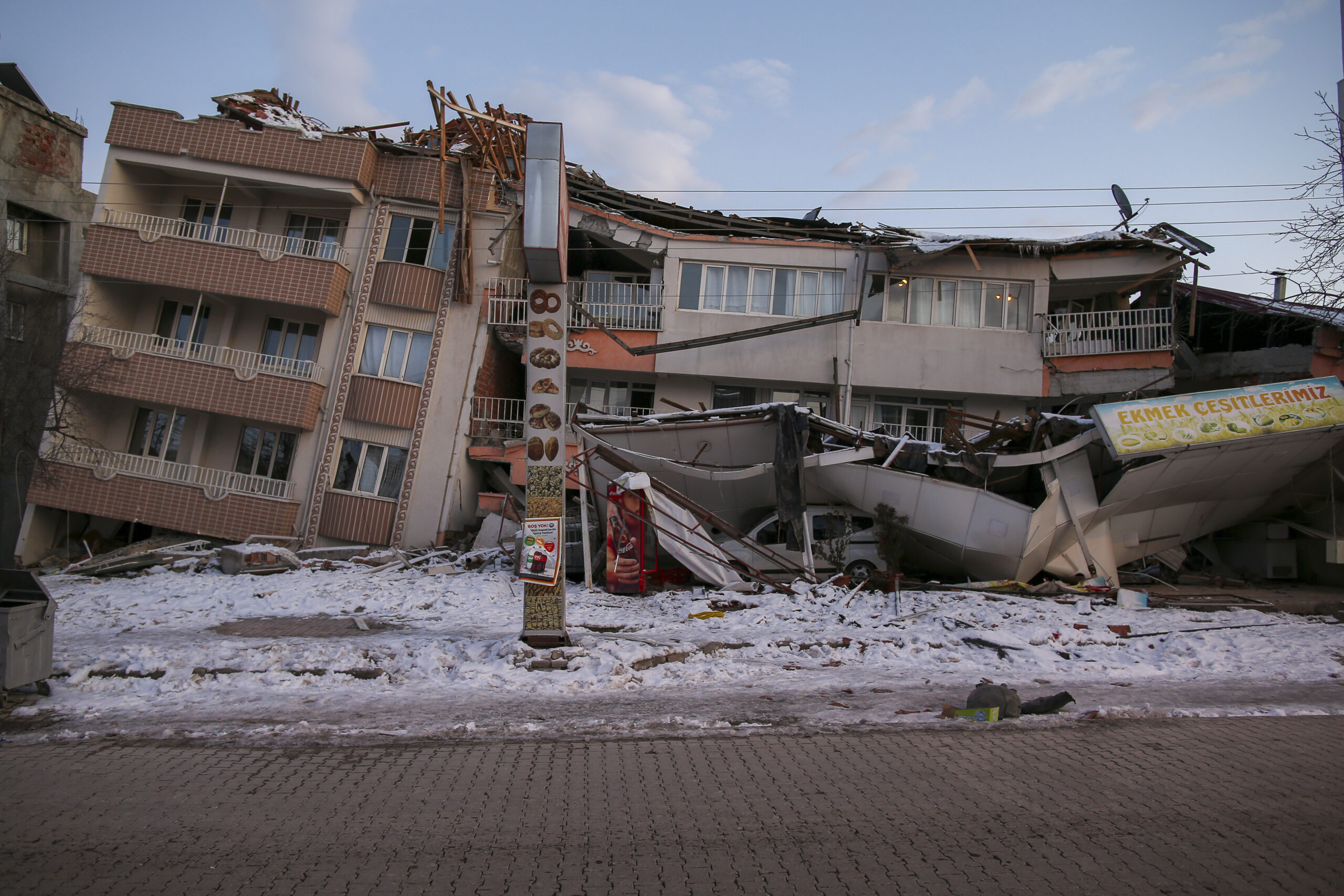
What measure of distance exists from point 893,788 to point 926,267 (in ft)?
60.3

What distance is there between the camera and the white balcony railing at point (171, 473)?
18.4m

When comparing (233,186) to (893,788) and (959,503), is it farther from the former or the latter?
(893,788)

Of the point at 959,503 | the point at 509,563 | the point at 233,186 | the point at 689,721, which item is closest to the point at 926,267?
the point at 959,503

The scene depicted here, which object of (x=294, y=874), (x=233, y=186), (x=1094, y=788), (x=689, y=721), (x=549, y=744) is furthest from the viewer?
(x=233, y=186)

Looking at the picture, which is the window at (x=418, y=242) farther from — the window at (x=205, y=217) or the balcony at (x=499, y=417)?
the window at (x=205, y=217)

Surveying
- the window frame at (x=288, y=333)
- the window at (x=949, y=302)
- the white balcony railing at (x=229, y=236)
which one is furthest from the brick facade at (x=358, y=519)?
the window at (x=949, y=302)

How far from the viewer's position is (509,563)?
51.8 ft

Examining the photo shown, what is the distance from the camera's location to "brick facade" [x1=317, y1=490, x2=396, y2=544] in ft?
60.4

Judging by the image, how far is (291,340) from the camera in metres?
19.9

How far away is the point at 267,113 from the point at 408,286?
20.9 feet

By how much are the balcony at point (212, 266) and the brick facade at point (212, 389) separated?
1995mm

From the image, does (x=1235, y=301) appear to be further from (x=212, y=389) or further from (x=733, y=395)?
(x=212, y=389)

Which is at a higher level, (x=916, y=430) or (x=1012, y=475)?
(x=916, y=430)

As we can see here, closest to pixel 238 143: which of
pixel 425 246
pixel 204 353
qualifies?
pixel 425 246
